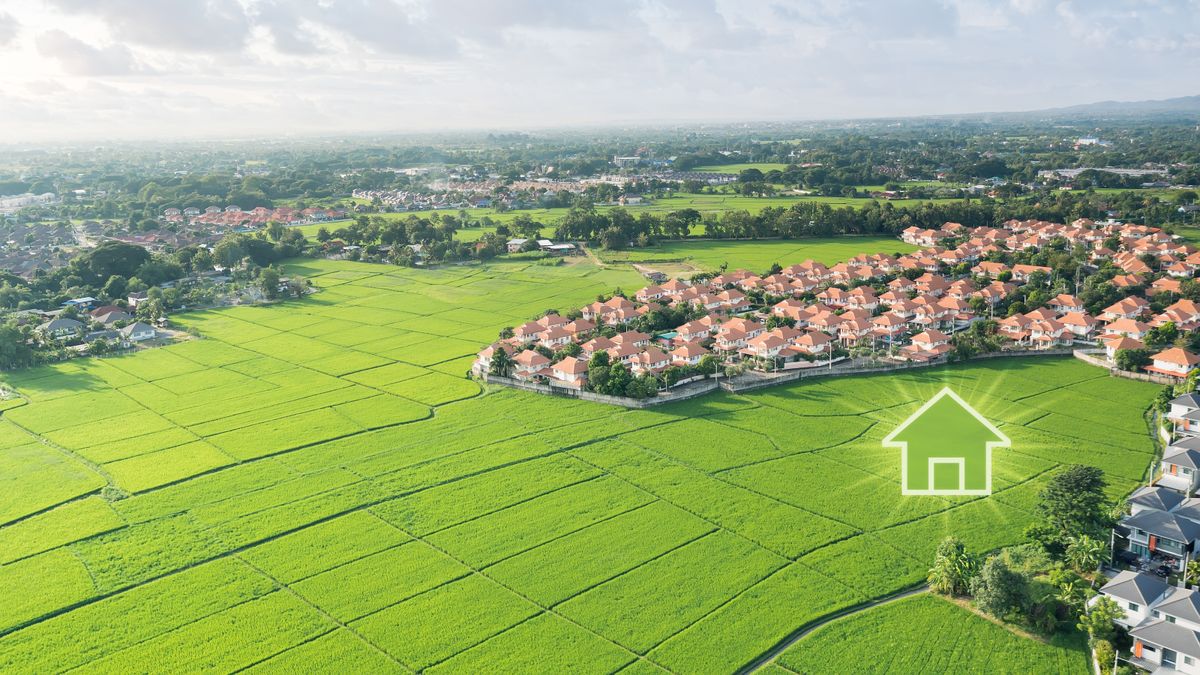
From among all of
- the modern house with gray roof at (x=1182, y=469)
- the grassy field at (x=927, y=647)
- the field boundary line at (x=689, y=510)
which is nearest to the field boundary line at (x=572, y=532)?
the field boundary line at (x=689, y=510)

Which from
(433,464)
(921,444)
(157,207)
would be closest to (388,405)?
(433,464)

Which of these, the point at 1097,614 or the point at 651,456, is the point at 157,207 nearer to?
the point at 651,456

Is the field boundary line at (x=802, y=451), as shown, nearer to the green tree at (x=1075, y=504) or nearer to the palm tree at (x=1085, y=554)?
the green tree at (x=1075, y=504)

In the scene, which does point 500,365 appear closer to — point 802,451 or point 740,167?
point 802,451

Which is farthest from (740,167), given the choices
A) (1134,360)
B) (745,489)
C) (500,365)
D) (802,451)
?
(745,489)

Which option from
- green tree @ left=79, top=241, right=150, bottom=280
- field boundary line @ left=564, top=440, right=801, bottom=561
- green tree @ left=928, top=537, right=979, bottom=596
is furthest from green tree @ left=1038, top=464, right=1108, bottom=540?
green tree @ left=79, top=241, right=150, bottom=280

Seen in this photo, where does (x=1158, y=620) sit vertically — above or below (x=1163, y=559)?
above
